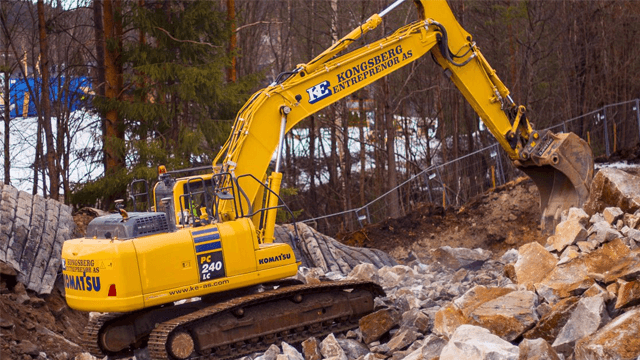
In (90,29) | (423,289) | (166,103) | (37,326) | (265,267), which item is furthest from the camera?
(90,29)

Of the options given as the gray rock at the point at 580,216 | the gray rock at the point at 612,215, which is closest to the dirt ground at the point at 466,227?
the gray rock at the point at 580,216

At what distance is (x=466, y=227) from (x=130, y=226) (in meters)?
8.98

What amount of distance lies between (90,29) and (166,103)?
8.62 metres

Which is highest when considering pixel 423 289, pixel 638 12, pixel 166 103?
pixel 638 12

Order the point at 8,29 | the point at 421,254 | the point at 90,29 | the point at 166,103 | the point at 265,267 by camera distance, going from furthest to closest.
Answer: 1. the point at 90,29
2. the point at 8,29
3. the point at 166,103
4. the point at 421,254
5. the point at 265,267

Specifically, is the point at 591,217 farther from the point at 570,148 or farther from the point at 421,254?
the point at 421,254

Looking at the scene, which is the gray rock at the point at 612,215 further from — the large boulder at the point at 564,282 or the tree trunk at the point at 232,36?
the tree trunk at the point at 232,36

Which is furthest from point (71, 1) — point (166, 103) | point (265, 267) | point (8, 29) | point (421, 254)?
point (265, 267)

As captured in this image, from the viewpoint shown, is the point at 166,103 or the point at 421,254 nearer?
the point at 421,254

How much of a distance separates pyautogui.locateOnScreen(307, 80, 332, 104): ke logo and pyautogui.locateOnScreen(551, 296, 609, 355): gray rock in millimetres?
4271

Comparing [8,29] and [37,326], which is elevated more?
[8,29]

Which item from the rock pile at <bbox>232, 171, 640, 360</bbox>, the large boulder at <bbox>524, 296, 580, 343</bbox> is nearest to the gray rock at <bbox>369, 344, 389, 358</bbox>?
the rock pile at <bbox>232, 171, 640, 360</bbox>

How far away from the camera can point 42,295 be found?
34.7 feet

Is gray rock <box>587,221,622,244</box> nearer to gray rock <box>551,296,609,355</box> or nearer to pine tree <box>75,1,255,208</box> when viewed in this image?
gray rock <box>551,296,609,355</box>
